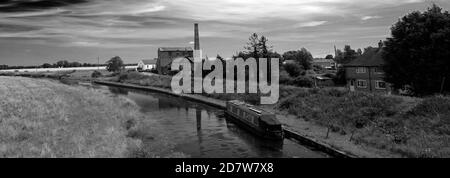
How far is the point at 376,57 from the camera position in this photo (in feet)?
204

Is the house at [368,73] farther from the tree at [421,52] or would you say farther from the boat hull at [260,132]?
the boat hull at [260,132]

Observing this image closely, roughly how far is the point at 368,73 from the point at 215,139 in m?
39.2

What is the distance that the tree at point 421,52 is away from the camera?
124 feet

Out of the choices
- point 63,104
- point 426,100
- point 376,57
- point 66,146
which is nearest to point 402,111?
point 426,100

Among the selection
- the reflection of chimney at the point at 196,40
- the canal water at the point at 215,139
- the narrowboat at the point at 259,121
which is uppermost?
the reflection of chimney at the point at 196,40

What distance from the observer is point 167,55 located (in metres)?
133

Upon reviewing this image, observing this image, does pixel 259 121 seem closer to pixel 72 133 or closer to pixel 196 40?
pixel 72 133

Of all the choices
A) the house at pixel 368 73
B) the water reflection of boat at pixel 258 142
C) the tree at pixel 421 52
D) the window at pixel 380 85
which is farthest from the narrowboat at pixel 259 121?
the window at pixel 380 85

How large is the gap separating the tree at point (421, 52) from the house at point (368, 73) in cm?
1557
